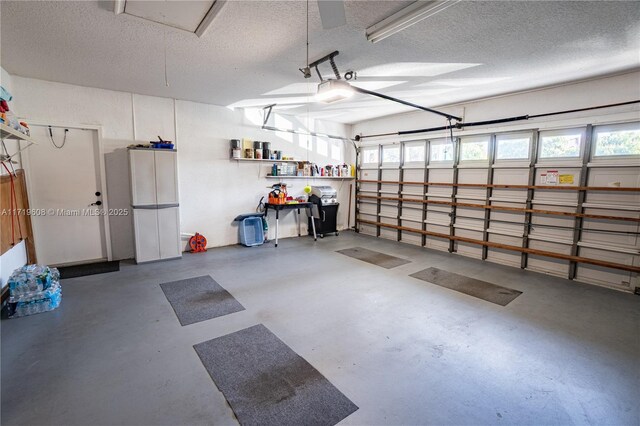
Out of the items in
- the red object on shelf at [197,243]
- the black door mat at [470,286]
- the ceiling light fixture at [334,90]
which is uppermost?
the ceiling light fixture at [334,90]

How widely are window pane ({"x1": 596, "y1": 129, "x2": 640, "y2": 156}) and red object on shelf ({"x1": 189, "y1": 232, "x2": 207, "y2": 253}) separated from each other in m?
6.83

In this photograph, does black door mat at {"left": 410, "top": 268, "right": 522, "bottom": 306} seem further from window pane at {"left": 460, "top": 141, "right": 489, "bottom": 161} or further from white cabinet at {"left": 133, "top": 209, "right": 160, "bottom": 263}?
white cabinet at {"left": 133, "top": 209, "right": 160, "bottom": 263}

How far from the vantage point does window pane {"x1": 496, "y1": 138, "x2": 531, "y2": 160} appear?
4992 mm

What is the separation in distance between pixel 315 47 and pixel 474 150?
405 centimetres

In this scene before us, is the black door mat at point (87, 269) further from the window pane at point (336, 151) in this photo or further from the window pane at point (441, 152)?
the window pane at point (441, 152)

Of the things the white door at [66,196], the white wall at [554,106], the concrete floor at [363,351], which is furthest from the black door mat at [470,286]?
the white door at [66,196]

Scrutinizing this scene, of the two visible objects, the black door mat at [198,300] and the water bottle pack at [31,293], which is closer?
the water bottle pack at [31,293]

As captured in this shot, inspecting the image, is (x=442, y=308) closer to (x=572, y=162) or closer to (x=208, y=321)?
(x=208, y=321)

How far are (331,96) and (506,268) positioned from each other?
4.25 metres

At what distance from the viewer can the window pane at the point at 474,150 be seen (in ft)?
18.1

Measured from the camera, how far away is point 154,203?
4.91m

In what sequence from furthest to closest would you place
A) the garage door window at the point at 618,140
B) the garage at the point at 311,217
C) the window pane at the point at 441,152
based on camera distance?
the window pane at the point at 441,152
the garage door window at the point at 618,140
the garage at the point at 311,217

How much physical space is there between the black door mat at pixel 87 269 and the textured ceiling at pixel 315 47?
2904 millimetres

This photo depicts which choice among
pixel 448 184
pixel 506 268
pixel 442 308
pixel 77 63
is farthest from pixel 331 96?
pixel 506 268
